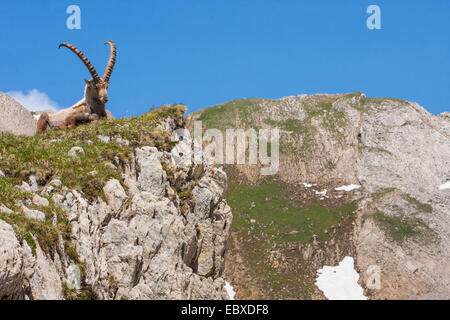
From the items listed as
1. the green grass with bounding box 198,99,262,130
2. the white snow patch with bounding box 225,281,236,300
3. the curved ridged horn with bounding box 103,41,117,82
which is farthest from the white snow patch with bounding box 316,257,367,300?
the curved ridged horn with bounding box 103,41,117,82

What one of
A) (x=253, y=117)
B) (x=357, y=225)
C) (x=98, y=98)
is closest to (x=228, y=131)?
(x=253, y=117)

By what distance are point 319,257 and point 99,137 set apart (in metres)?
67.1

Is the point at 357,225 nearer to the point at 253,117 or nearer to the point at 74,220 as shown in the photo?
the point at 253,117

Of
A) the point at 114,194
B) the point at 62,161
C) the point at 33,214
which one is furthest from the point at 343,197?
the point at 33,214

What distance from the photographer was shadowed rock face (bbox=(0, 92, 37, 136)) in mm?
22516

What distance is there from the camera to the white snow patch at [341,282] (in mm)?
73637

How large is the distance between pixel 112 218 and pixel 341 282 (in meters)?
65.9

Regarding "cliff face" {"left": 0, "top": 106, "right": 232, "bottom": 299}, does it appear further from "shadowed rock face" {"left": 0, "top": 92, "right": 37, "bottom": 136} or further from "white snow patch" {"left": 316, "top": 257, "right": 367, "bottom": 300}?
"white snow patch" {"left": 316, "top": 257, "right": 367, "bottom": 300}

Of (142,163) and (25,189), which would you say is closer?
(25,189)

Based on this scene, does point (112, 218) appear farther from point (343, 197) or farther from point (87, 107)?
point (343, 197)

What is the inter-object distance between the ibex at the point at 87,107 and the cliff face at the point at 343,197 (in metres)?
50.2

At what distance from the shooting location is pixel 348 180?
331 ft

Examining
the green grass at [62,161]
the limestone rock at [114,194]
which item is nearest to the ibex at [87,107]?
the green grass at [62,161]

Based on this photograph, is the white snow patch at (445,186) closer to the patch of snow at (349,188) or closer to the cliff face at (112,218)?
the patch of snow at (349,188)
